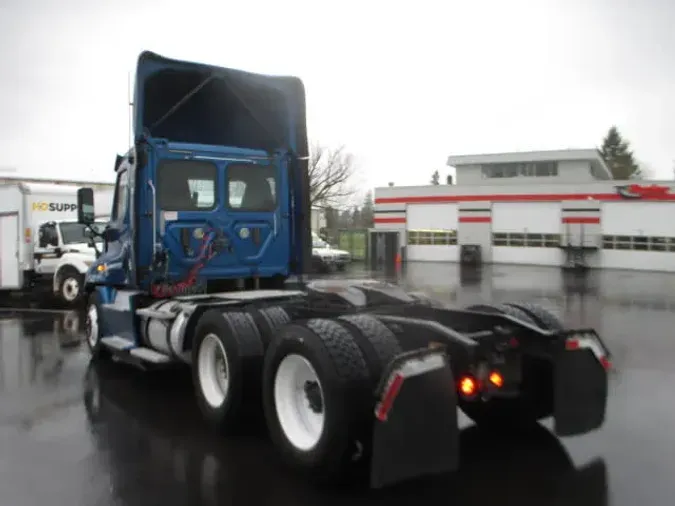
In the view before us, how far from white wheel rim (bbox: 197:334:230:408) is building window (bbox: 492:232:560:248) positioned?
30.2 meters

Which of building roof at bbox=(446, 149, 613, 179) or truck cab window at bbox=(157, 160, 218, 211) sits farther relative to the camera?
building roof at bbox=(446, 149, 613, 179)

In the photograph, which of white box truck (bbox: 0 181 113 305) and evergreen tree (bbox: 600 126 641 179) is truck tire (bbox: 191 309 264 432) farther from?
evergreen tree (bbox: 600 126 641 179)

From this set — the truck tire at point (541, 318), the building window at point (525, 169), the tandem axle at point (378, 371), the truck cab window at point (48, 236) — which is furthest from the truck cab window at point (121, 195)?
the building window at point (525, 169)

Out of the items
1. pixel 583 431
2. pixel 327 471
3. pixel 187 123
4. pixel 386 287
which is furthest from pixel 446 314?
pixel 187 123

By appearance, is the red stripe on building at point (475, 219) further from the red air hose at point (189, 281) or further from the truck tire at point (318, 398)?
the truck tire at point (318, 398)

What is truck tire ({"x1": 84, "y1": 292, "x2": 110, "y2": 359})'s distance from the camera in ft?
28.5

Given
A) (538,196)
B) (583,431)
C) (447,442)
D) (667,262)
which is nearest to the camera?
(447,442)

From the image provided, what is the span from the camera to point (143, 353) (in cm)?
712

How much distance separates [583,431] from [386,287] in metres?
2.19

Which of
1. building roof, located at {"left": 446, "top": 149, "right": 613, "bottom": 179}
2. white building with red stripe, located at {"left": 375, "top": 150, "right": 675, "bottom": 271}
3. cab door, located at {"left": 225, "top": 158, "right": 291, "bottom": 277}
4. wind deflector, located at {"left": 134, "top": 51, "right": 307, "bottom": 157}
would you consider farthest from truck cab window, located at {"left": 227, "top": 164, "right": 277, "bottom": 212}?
building roof, located at {"left": 446, "top": 149, "right": 613, "bottom": 179}

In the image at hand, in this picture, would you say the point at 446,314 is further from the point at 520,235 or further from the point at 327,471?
the point at 520,235

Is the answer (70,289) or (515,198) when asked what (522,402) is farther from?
(515,198)

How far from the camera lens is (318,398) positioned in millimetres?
4684

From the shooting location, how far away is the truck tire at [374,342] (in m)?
4.31
